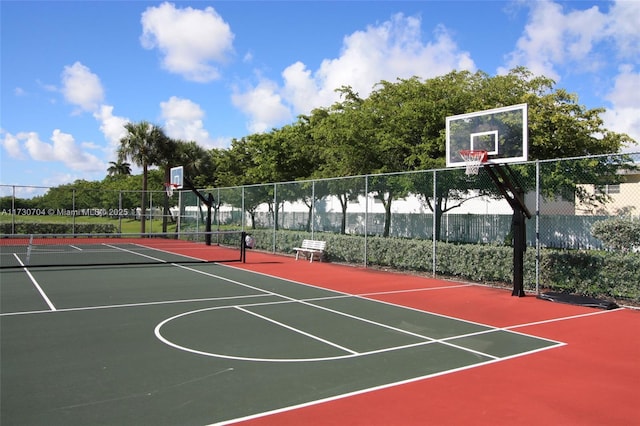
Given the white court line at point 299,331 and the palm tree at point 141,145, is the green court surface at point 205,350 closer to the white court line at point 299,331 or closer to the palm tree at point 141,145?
the white court line at point 299,331

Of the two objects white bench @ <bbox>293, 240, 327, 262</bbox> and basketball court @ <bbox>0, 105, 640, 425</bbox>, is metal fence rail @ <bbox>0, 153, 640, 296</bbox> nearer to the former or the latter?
white bench @ <bbox>293, 240, 327, 262</bbox>

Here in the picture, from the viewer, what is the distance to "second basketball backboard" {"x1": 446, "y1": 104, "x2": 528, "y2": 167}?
11.2 m

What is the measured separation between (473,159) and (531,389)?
7.69 meters

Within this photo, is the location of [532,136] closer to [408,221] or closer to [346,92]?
[408,221]

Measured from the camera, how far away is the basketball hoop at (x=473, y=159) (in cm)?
1191

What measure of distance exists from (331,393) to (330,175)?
1942 cm

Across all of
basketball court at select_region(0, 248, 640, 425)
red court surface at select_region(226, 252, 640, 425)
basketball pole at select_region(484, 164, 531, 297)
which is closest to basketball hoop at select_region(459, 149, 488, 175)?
basketball pole at select_region(484, 164, 531, 297)

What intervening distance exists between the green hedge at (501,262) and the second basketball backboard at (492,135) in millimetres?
2680

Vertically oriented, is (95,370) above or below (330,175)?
below

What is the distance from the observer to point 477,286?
13219 millimetres

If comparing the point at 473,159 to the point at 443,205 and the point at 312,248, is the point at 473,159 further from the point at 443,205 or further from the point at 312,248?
the point at 312,248

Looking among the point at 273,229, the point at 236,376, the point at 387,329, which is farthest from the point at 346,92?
the point at 236,376

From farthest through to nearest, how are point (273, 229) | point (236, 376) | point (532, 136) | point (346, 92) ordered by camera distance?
1. point (346, 92)
2. point (273, 229)
3. point (532, 136)
4. point (236, 376)

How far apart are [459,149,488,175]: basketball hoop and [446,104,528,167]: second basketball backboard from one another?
99 mm
